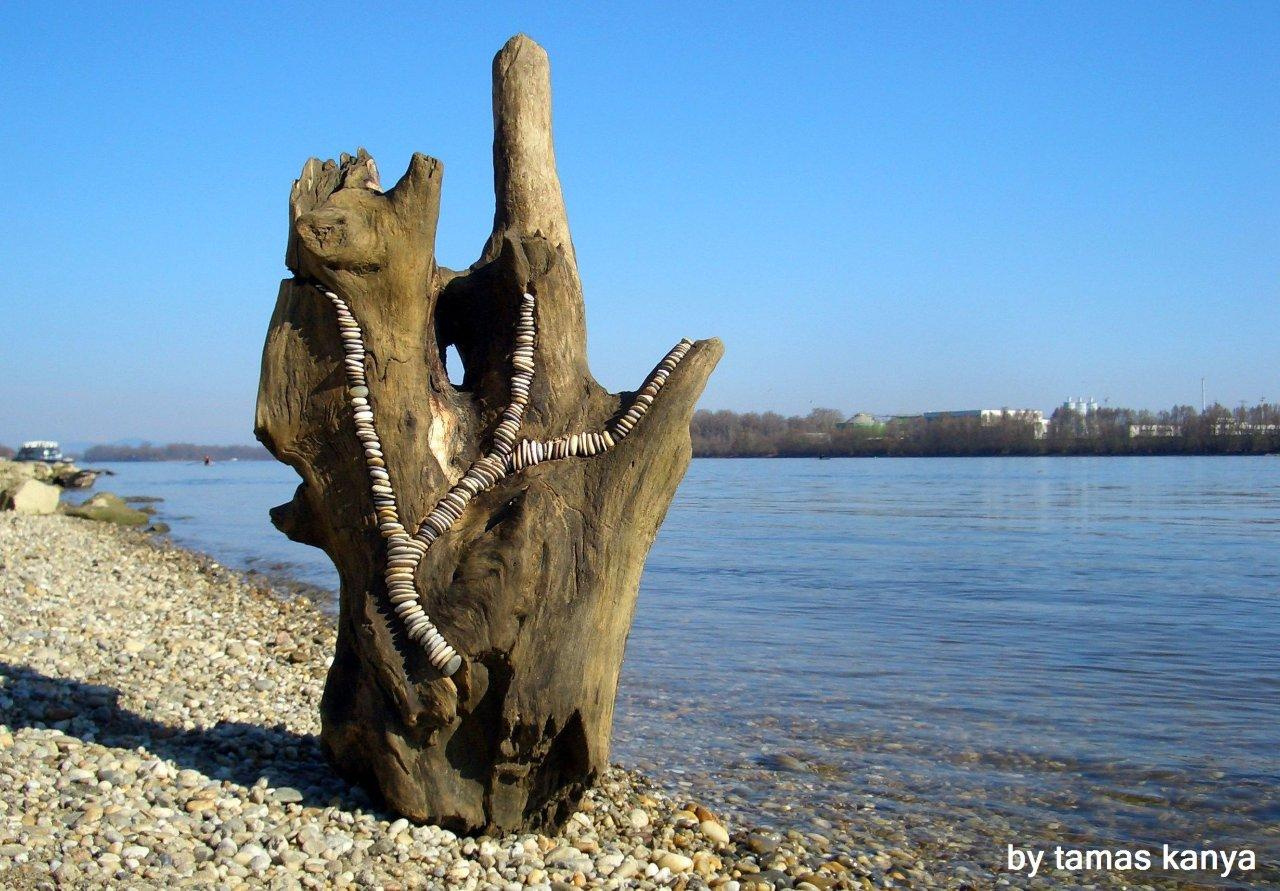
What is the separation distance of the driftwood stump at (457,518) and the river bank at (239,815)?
0.29 m

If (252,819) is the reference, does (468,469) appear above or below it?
above

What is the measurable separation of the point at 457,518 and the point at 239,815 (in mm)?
1651

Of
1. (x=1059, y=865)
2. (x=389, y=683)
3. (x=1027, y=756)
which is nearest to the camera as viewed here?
(x=389, y=683)

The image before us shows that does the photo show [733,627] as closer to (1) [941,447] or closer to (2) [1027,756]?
(2) [1027,756]

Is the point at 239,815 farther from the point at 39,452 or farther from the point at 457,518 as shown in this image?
the point at 39,452

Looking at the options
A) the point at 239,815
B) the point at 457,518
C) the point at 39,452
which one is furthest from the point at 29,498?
the point at 39,452

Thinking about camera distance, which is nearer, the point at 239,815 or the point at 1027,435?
the point at 239,815

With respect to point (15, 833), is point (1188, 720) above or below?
below

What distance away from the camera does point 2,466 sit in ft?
144

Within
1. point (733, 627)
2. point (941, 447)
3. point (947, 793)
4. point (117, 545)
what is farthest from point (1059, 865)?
point (941, 447)

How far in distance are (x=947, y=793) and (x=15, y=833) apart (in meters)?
5.59

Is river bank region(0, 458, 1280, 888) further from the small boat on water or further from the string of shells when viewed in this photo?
the small boat on water

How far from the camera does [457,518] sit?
5.14 m

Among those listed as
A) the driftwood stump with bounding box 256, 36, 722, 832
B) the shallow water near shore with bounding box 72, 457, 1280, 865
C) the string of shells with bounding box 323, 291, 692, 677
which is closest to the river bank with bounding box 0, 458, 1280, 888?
the shallow water near shore with bounding box 72, 457, 1280, 865
